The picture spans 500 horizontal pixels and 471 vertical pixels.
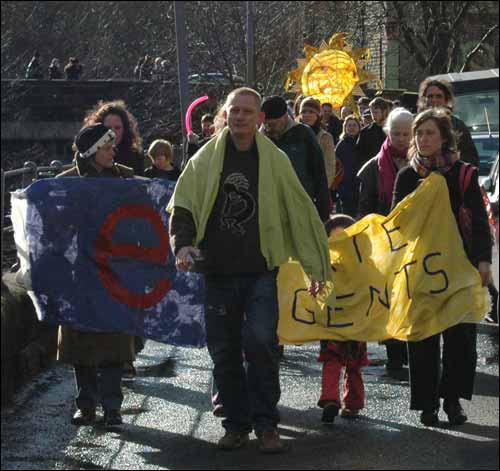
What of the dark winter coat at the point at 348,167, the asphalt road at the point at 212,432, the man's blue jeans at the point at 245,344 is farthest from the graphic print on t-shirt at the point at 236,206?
the dark winter coat at the point at 348,167

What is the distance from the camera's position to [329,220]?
941cm

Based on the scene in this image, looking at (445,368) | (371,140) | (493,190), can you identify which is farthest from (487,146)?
(445,368)

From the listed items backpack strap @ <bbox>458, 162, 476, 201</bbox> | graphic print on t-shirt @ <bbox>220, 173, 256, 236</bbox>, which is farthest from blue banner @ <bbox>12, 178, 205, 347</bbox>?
backpack strap @ <bbox>458, 162, 476, 201</bbox>

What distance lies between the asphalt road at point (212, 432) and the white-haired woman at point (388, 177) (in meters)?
0.17

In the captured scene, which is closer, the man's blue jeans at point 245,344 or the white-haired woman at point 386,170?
the man's blue jeans at point 245,344

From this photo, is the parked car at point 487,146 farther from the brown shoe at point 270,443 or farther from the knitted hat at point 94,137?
the brown shoe at point 270,443

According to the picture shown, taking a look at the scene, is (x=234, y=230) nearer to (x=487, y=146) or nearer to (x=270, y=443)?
(x=270, y=443)

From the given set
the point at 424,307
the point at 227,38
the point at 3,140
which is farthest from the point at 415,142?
the point at 3,140

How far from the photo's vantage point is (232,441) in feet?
25.1

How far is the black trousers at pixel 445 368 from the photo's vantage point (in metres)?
8.25

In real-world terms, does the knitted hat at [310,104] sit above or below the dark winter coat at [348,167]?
above

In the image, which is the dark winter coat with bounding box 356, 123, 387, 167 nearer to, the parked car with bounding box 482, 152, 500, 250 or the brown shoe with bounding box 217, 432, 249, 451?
the parked car with bounding box 482, 152, 500, 250

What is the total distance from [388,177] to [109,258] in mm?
2013

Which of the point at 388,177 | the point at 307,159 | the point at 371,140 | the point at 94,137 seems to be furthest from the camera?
the point at 371,140
